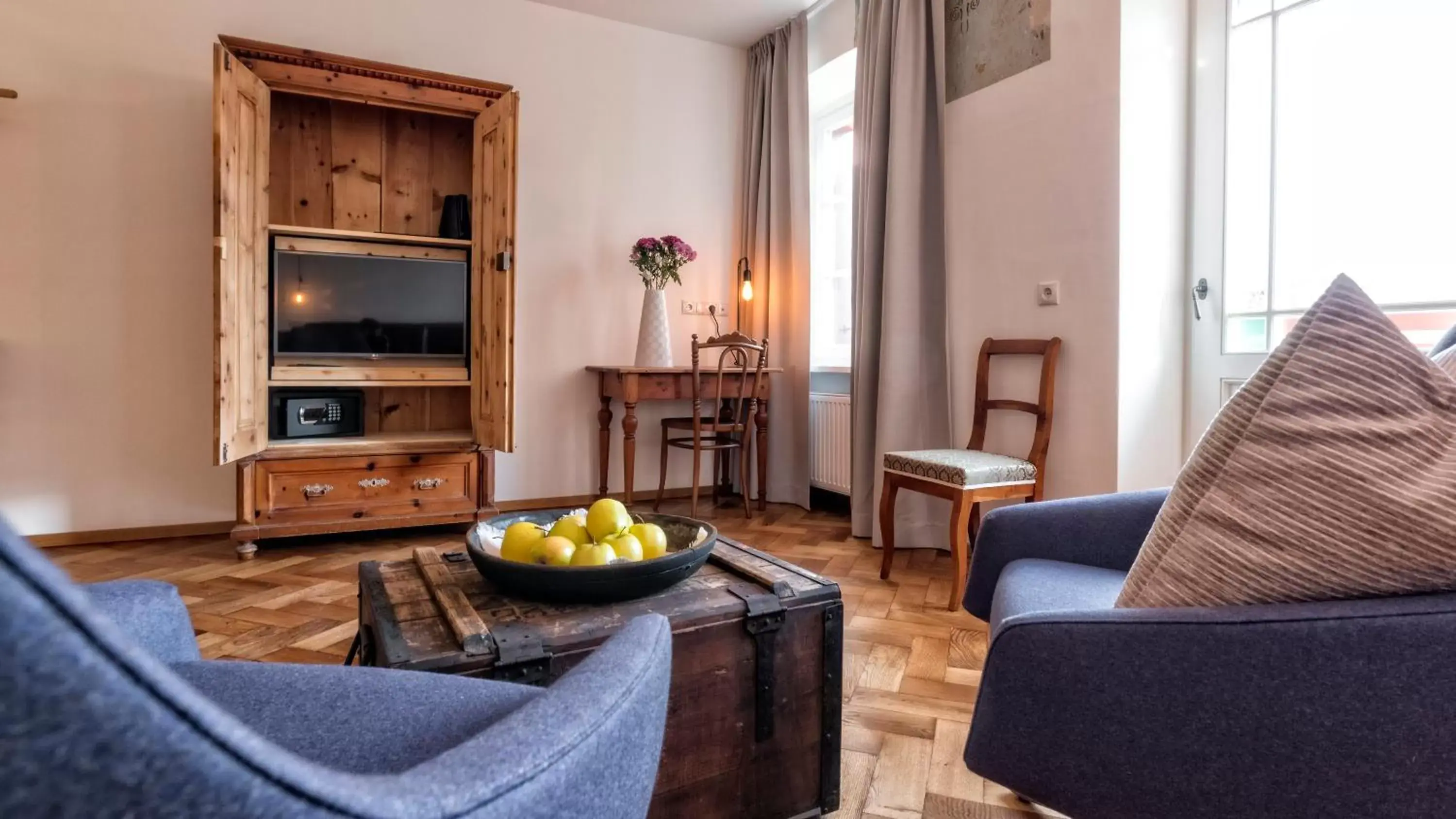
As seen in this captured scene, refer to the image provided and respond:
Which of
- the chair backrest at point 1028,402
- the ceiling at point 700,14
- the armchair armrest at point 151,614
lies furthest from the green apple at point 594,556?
the ceiling at point 700,14

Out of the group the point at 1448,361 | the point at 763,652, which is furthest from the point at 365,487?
the point at 1448,361

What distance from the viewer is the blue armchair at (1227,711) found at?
2.03 ft

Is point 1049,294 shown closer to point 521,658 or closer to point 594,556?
point 594,556

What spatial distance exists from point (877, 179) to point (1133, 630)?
2.63 m

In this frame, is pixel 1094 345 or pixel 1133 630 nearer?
pixel 1133 630

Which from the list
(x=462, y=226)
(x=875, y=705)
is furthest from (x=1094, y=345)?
(x=462, y=226)

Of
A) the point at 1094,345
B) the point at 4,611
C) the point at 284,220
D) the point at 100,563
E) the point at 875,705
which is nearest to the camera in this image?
the point at 4,611

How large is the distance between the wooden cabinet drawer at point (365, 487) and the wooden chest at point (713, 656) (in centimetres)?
191

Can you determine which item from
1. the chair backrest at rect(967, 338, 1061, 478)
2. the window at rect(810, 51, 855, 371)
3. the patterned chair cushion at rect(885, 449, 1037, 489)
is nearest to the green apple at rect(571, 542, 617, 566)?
the patterned chair cushion at rect(885, 449, 1037, 489)

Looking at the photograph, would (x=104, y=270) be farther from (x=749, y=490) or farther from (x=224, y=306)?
(x=749, y=490)

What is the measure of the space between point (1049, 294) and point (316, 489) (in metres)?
2.76

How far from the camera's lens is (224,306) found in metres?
2.54

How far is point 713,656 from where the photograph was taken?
1.08 m

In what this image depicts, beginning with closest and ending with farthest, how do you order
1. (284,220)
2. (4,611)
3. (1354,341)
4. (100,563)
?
(4,611) → (1354,341) → (100,563) → (284,220)
